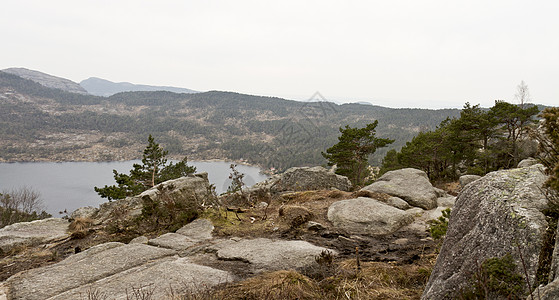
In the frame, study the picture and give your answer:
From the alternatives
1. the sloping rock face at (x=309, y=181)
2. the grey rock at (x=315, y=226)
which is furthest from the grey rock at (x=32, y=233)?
the sloping rock face at (x=309, y=181)

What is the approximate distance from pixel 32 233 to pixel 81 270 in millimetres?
6117

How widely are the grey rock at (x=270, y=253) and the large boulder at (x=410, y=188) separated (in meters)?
5.61

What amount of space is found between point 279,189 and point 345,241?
34.7 feet

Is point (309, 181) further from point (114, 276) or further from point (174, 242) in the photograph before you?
point (114, 276)

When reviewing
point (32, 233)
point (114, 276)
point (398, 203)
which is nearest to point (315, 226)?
point (398, 203)

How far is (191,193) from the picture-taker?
8.92 m

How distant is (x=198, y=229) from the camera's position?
23.8 ft

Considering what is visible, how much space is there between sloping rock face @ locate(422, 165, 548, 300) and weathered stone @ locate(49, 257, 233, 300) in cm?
275

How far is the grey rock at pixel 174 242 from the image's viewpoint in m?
6.05

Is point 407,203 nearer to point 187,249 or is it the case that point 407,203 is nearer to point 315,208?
point 315,208

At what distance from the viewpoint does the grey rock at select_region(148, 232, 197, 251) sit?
605 cm

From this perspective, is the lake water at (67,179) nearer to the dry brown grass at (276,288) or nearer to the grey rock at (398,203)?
the grey rock at (398,203)

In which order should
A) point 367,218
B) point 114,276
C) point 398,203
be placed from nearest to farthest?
point 114,276
point 367,218
point 398,203

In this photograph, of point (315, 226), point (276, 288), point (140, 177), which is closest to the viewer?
point (276, 288)
